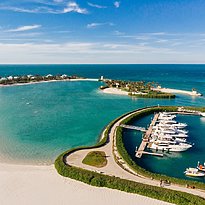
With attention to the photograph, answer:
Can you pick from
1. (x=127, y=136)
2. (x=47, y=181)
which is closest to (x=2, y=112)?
(x=127, y=136)

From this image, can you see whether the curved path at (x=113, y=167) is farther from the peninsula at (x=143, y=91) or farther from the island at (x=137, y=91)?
the peninsula at (x=143, y=91)

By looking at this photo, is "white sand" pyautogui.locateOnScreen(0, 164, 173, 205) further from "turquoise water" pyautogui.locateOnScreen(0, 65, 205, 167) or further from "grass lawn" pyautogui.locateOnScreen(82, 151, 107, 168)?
"turquoise water" pyautogui.locateOnScreen(0, 65, 205, 167)

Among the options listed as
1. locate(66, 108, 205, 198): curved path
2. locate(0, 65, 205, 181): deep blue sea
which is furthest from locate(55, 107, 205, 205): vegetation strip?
locate(0, 65, 205, 181): deep blue sea

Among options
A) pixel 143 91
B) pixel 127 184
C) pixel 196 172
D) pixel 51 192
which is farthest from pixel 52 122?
pixel 143 91

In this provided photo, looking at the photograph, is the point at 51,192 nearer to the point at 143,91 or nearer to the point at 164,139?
the point at 164,139

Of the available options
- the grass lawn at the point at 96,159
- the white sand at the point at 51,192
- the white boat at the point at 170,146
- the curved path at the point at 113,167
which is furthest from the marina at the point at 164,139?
the white sand at the point at 51,192

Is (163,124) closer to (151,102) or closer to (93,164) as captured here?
(93,164)
